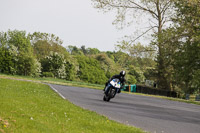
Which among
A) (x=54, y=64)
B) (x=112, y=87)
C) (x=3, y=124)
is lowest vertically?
(x=3, y=124)

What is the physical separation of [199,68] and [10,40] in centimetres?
6460

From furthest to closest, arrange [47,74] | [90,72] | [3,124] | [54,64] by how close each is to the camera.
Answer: [90,72], [54,64], [47,74], [3,124]

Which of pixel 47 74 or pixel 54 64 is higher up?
pixel 54 64

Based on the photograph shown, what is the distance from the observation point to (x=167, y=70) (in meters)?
44.5

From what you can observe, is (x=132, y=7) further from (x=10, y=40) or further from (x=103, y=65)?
(x=10, y=40)

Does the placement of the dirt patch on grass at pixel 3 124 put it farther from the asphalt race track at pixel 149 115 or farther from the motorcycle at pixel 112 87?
the motorcycle at pixel 112 87

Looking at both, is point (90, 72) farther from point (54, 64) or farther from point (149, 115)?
point (149, 115)

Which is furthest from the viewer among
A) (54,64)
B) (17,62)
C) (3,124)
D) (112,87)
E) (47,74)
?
(54,64)

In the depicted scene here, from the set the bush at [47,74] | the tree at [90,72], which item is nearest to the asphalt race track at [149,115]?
the bush at [47,74]

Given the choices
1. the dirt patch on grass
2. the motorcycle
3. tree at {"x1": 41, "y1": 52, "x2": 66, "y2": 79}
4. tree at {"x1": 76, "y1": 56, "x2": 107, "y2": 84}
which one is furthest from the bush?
the dirt patch on grass

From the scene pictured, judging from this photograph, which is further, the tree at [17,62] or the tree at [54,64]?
the tree at [54,64]

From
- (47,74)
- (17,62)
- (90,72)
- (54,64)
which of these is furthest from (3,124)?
(90,72)

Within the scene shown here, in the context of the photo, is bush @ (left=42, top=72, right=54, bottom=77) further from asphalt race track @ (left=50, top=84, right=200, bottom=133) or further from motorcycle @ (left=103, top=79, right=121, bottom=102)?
motorcycle @ (left=103, top=79, right=121, bottom=102)

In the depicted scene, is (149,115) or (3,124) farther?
(149,115)
